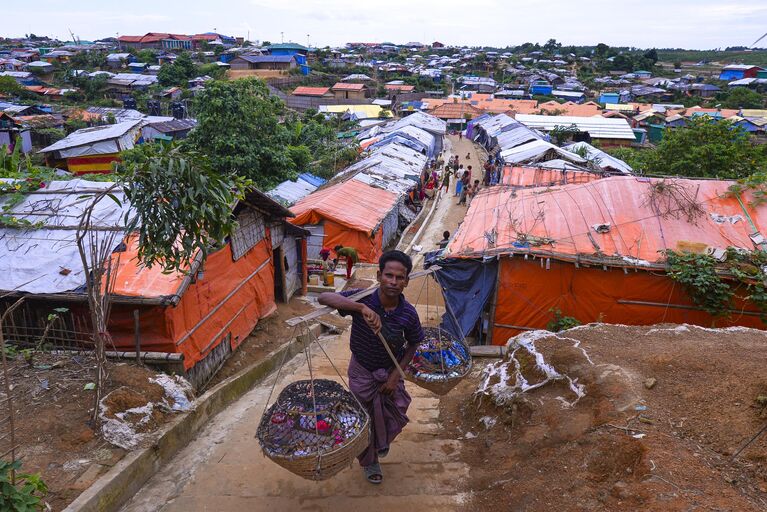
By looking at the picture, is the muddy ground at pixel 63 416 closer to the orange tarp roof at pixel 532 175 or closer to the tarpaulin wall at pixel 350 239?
the tarpaulin wall at pixel 350 239

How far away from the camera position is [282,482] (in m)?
4.32

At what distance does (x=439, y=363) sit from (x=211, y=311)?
412 centimetres

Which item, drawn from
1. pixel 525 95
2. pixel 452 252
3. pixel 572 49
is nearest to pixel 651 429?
pixel 452 252

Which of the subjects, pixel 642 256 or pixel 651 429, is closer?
pixel 651 429

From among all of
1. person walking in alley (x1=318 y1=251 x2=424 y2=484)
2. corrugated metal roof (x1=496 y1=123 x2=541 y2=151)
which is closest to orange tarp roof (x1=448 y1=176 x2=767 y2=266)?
person walking in alley (x1=318 y1=251 x2=424 y2=484)

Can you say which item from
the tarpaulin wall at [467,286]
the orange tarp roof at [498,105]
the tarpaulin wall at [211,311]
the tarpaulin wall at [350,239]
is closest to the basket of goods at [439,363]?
the tarpaulin wall at [211,311]

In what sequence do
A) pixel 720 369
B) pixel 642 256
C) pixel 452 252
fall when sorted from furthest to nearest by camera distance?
pixel 452 252 < pixel 642 256 < pixel 720 369

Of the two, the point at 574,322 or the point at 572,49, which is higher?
the point at 572,49

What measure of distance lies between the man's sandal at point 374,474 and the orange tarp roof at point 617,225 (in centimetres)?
546

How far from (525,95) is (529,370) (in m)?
63.9

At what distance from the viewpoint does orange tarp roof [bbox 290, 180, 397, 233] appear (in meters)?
14.8

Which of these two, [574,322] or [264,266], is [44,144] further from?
[574,322]

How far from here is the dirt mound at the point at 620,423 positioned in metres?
3.31

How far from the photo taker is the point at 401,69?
81188mm
